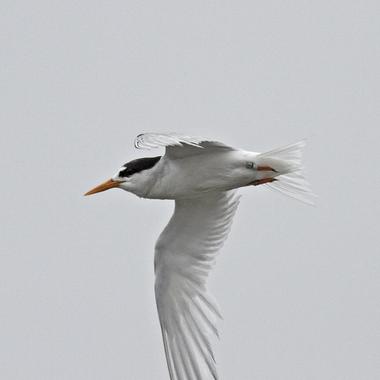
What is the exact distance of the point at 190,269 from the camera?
11.8m

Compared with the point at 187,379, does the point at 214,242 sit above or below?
above

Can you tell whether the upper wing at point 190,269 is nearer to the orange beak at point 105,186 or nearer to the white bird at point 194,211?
the white bird at point 194,211

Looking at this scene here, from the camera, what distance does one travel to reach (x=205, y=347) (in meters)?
11.3

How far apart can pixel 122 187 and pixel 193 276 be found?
4.78 ft

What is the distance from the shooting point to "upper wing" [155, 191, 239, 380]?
11.5 metres

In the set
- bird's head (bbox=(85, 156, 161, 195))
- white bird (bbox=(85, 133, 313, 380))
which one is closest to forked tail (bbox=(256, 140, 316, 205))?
white bird (bbox=(85, 133, 313, 380))

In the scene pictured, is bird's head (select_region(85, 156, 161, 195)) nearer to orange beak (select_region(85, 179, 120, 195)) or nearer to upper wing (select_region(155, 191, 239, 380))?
orange beak (select_region(85, 179, 120, 195))

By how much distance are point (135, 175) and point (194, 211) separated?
105 cm

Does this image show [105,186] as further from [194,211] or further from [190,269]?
[190,269]

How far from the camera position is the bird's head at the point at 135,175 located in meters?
10.7

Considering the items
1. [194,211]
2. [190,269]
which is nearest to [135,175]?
[194,211]

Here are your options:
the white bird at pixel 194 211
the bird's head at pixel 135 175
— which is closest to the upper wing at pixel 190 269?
the white bird at pixel 194 211

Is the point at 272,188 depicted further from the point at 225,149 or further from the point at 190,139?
the point at 190,139

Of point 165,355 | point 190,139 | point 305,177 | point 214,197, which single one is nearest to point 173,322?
point 165,355
